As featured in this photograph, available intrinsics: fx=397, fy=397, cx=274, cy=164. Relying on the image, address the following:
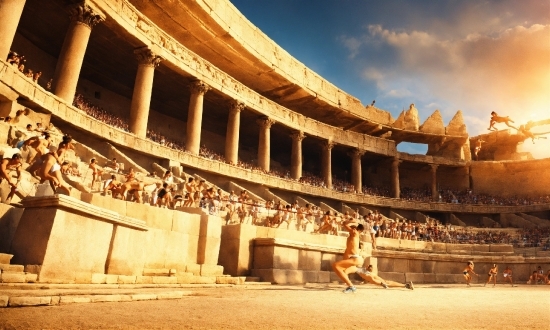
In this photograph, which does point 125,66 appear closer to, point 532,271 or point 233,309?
point 233,309

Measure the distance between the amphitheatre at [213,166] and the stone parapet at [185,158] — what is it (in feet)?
0.27

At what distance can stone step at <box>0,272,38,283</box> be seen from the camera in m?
5.02

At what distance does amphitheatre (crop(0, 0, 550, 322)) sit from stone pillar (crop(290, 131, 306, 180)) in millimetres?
165

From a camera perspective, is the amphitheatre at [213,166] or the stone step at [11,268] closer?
the stone step at [11,268]

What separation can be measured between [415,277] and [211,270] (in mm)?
10024

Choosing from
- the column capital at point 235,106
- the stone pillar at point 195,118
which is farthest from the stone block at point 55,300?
the column capital at point 235,106

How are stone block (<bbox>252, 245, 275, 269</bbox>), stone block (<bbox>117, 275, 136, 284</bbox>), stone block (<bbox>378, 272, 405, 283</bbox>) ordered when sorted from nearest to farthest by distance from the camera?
stone block (<bbox>117, 275, 136, 284</bbox>) < stone block (<bbox>252, 245, 275, 269</bbox>) < stone block (<bbox>378, 272, 405, 283</bbox>)

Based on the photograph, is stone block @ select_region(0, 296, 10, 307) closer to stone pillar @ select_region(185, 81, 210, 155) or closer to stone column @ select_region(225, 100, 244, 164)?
stone pillar @ select_region(185, 81, 210, 155)

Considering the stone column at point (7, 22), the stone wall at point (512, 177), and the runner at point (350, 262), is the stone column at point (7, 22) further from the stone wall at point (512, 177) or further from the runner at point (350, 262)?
the stone wall at point (512, 177)

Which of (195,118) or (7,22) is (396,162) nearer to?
(195,118)

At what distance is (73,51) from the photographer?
679 inches

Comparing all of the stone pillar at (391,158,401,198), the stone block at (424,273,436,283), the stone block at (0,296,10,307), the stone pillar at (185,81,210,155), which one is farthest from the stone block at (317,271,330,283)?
the stone pillar at (391,158,401,198)

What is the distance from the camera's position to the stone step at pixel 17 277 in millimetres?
5016

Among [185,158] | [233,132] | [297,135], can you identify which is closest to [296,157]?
[297,135]
